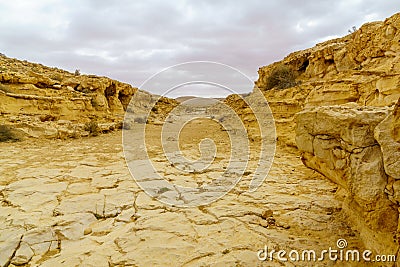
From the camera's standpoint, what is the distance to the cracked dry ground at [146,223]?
2.31m

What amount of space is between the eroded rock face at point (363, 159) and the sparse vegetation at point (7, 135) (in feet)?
31.7

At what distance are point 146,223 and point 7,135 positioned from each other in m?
8.14

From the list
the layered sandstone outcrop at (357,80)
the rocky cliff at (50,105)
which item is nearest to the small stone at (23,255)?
the layered sandstone outcrop at (357,80)

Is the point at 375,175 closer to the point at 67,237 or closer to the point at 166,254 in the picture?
the point at 166,254

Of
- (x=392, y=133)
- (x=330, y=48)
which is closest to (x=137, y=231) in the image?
(x=392, y=133)

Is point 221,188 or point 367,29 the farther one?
point 367,29

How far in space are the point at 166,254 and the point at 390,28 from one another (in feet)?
34.4

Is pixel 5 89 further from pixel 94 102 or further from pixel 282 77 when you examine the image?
pixel 282 77

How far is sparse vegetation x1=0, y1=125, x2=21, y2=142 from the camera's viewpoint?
8098 millimetres

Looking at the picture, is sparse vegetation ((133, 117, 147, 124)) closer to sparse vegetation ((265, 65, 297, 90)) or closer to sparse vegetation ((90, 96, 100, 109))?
sparse vegetation ((90, 96, 100, 109))

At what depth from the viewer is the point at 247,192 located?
3977mm

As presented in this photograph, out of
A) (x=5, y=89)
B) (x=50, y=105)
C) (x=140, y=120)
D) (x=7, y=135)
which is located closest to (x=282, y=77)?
(x=140, y=120)

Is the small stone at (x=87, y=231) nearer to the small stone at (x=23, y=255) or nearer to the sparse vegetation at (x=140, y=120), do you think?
the small stone at (x=23, y=255)

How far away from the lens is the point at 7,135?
26.9 feet
